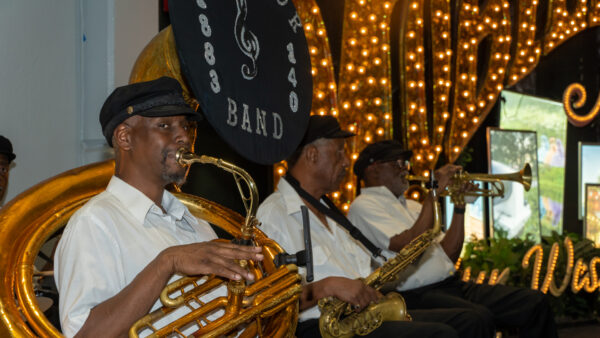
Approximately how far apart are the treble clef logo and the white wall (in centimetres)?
95

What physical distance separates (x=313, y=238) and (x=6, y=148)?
148 cm

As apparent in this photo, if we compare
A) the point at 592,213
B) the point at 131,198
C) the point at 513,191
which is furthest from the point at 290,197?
the point at 592,213

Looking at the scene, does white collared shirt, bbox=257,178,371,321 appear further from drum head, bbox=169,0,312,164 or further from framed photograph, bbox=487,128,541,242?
framed photograph, bbox=487,128,541,242

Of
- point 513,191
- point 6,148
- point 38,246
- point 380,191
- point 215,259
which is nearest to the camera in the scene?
point 215,259

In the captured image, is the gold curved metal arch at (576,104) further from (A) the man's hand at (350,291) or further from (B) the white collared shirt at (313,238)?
(A) the man's hand at (350,291)

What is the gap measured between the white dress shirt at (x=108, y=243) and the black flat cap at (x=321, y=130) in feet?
4.61

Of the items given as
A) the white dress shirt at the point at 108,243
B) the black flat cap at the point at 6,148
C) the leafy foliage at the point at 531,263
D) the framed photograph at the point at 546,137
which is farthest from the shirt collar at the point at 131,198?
the framed photograph at the point at 546,137

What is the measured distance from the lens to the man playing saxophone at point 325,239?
315 cm

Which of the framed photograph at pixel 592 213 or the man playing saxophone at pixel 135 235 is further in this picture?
the framed photograph at pixel 592 213

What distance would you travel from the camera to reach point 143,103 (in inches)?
86.4

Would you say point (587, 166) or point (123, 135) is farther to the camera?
point (587, 166)

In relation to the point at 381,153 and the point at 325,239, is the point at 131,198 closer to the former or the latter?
the point at 325,239

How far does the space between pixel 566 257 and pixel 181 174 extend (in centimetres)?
547

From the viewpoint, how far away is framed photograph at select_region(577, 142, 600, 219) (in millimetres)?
8617
